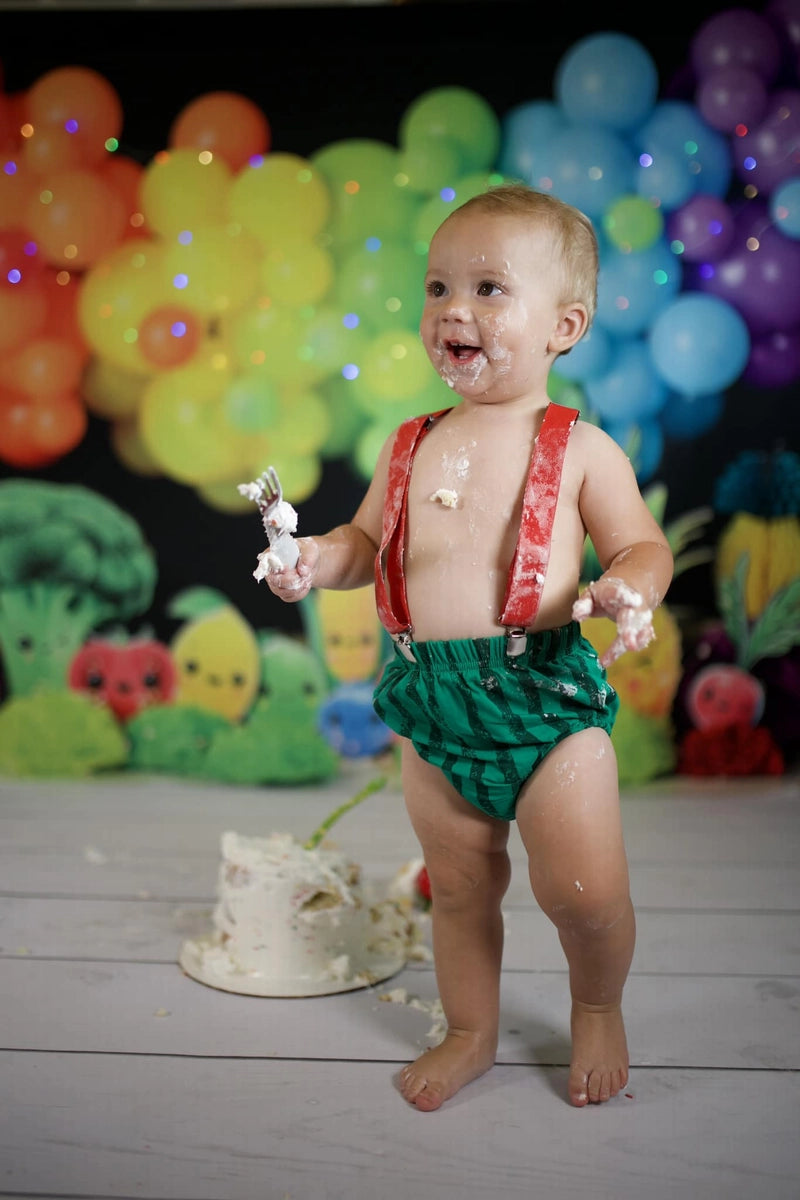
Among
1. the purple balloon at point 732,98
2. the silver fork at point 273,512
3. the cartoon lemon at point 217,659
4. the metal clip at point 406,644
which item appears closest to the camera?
the silver fork at point 273,512

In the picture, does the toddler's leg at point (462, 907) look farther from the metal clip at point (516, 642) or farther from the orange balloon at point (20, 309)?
the orange balloon at point (20, 309)

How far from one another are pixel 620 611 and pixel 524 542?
160 millimetres

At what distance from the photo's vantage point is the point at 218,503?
2.46 meters

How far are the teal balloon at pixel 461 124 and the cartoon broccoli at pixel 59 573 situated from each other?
0.95 metres

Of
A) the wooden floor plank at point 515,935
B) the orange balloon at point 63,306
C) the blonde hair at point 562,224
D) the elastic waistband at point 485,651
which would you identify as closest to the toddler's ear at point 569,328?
the blonde hair at point 562,224

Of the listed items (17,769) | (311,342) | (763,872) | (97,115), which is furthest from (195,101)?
(763,872)

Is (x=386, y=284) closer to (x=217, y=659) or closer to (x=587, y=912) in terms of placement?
(x=217, y=659)

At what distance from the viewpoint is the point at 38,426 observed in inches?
95.3

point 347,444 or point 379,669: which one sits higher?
point 347,444

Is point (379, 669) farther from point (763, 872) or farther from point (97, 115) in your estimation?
point (97, 115)

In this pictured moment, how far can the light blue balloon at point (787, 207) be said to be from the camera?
2.26 meters

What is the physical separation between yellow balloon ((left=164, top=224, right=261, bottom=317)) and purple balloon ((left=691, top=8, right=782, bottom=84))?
936 millimetres

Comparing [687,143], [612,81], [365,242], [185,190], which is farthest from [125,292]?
[687,143]

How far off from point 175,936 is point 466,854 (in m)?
0.53
